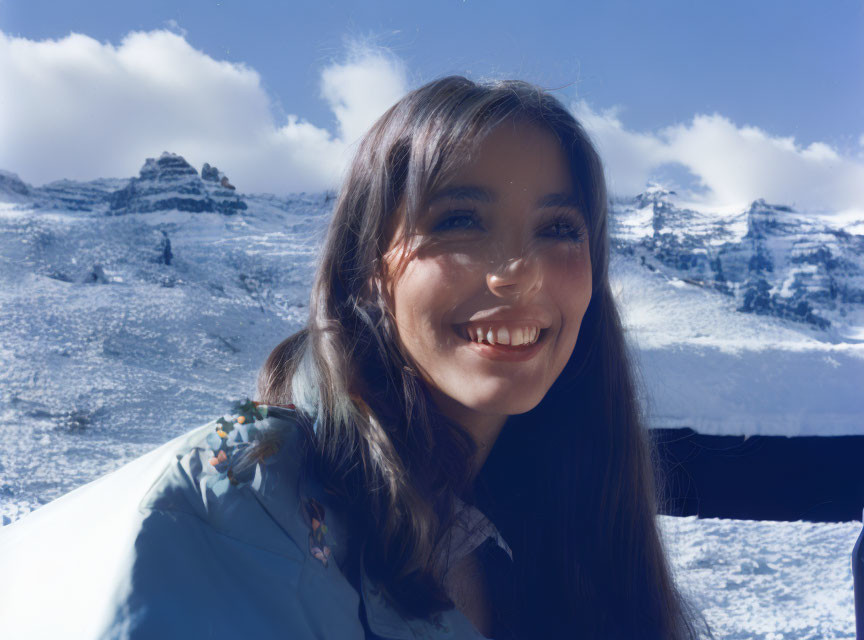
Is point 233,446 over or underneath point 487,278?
underneath

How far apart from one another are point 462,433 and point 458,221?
0.22 meters

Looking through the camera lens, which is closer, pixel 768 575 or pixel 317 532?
pixel 317 532

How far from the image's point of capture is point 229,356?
1163 mm

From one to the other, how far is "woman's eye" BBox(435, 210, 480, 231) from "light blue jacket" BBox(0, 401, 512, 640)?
23 centimetres

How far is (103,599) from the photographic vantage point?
336 mm

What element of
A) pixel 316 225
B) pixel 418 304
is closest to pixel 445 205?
pixel 418 304

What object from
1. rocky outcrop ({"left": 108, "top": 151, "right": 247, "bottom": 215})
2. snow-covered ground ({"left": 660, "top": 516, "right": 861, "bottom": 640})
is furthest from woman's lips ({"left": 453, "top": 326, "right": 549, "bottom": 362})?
rocky outcrop ({"left": 108, "top": 151, "right": 247, "bottom": 215})

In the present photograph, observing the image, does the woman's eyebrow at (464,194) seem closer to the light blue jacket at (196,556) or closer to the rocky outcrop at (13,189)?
the light blue jacket at (196,556)

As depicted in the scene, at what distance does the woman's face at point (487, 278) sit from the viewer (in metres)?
0.53

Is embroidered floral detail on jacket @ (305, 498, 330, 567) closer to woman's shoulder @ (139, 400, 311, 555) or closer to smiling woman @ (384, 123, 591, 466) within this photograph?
woman's shoulder @ (139, 400, 311, 555)

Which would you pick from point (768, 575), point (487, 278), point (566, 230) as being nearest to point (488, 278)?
point (487, 278)

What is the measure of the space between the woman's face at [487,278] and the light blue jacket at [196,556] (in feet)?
0.54

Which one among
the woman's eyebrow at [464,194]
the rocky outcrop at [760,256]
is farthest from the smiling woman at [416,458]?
the rocky outcrop at [760,256]

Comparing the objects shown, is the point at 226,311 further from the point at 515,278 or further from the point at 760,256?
the point at 760,256
